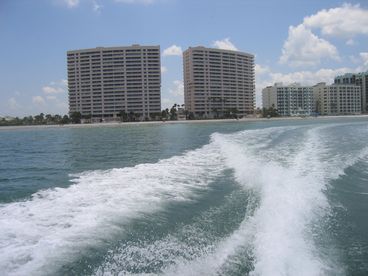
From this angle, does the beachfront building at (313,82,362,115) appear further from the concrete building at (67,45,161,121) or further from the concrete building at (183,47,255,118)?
the concrete building at (67,45,161,121)

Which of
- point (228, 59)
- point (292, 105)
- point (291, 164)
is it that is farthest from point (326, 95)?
point (291, 164)

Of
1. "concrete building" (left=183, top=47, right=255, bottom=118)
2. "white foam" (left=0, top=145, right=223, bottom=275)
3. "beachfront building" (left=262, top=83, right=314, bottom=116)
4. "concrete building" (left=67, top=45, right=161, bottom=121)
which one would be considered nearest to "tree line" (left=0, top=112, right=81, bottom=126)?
"concrete building" (left=67, top=45, right=161, bottom=121)

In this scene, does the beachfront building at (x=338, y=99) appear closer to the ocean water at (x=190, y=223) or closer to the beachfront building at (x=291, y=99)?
the beachfront building at (x=291, y=99)

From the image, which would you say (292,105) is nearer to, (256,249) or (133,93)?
(133,93)

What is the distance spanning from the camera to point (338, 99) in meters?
195

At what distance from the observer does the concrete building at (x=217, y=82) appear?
578ft

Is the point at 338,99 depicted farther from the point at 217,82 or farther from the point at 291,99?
the point at 217,82

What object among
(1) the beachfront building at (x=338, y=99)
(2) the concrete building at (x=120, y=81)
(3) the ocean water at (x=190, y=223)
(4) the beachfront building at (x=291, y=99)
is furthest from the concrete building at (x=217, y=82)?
(3) the ocean water at (x=190, y=223)

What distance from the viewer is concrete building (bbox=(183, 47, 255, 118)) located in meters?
176

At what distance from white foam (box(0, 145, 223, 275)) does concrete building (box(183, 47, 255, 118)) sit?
154 m

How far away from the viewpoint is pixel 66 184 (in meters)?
13.6

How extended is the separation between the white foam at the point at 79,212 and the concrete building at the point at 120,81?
15088 cm

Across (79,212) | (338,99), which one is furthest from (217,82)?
(79,212)

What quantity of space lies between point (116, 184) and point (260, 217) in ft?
18.4
